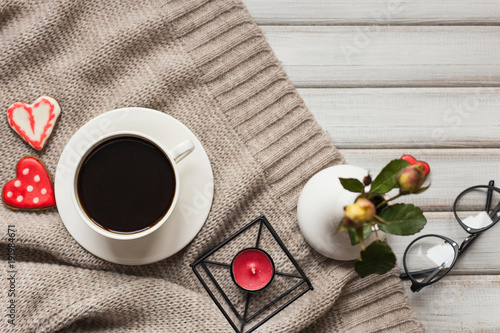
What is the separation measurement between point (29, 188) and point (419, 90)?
0.71 metres

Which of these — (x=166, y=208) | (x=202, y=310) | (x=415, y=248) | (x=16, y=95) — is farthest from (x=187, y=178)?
(x=415, y=248)

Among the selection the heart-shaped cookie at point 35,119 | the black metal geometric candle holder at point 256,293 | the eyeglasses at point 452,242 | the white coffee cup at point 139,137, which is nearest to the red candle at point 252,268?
the black metal geometric candle holder at point 256,293

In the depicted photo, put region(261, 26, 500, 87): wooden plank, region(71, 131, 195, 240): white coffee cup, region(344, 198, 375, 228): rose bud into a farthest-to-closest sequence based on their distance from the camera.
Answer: region(261, 26, 500, 87): wooden plank < region(71, 131, 195, 240): white coffee cup < region(344, 198, 375, 228): rose bud

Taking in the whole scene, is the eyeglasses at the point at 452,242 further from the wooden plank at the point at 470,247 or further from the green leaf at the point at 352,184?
the green leaf at the point at 352,184

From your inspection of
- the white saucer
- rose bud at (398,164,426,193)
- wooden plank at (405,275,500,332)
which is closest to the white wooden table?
wooden plank at (405,275,500,332)

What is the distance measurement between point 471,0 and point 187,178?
2.10 ft

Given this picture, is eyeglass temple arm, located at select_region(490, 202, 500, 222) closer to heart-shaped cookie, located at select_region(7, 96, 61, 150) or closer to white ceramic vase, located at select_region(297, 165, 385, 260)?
white ceramic vase, located at select_region(297, 165, 385, 260)

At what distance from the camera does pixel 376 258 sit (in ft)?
1.75

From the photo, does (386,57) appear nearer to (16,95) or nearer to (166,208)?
(166,208)

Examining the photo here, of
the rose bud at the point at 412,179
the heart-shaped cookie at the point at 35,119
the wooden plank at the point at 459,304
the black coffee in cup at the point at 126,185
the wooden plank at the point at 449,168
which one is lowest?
the wooden plank at the point at 459,304

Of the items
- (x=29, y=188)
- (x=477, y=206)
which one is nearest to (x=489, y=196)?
(x=477, y=206)

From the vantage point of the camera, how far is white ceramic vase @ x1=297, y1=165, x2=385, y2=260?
0.67 m

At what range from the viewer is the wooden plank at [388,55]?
2.84 feet

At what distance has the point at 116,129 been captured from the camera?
72 cm
